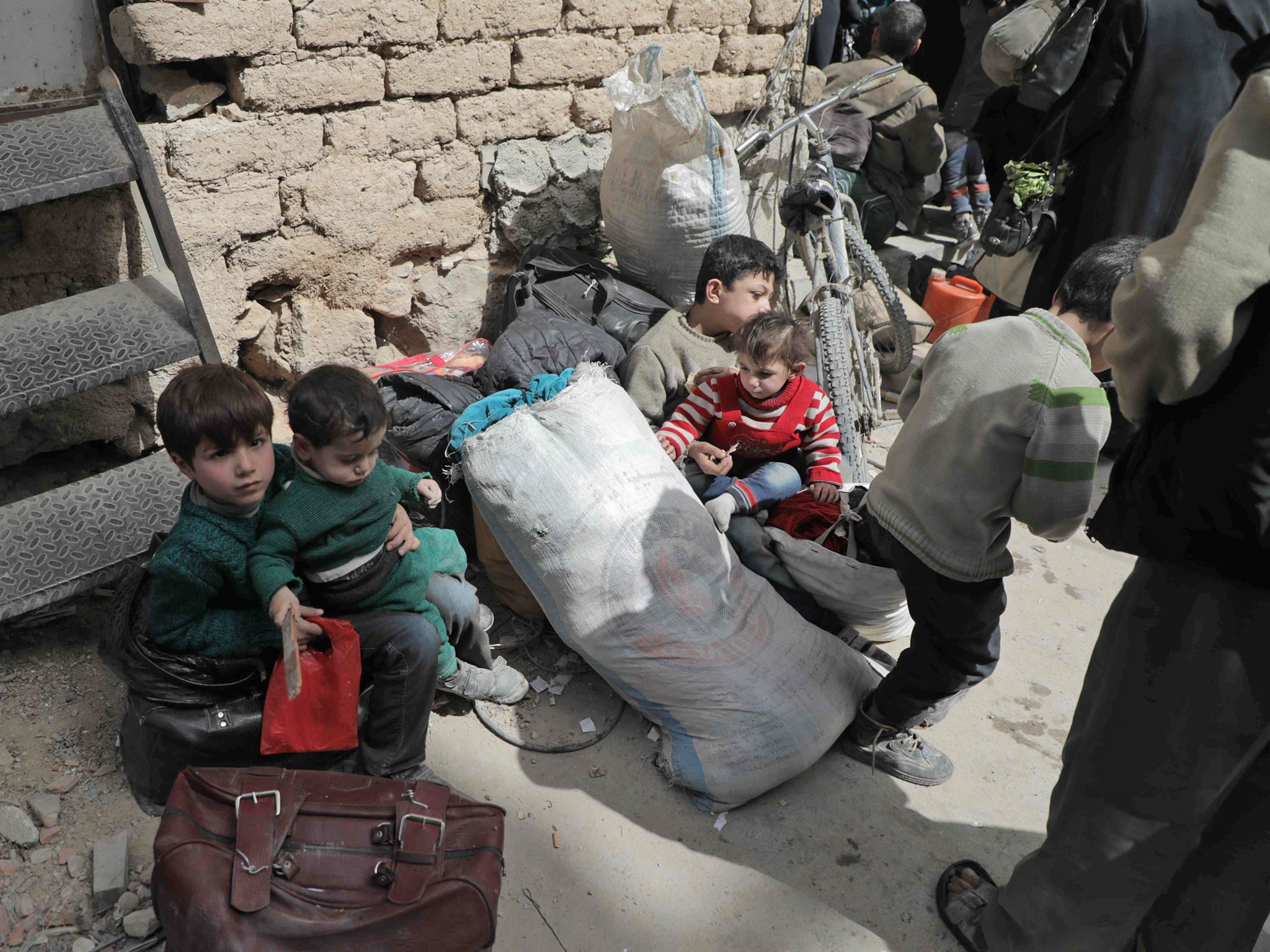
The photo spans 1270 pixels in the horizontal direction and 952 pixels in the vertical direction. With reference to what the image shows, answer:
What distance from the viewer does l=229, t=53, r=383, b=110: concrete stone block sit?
2613 mm

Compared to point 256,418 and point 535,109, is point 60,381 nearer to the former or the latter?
point 256,418

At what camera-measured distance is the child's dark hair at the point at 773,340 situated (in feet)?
7.88

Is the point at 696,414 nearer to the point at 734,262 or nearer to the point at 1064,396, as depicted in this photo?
the point at 734,262

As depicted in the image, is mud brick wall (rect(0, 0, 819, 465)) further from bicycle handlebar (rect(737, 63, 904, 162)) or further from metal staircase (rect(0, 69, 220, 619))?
bicycle handlebar (rect(737, 63, 904, 162))

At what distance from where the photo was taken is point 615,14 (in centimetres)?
337

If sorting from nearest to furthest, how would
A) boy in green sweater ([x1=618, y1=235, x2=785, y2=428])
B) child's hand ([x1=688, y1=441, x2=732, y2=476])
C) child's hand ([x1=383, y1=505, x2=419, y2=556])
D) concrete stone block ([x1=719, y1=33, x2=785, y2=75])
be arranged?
child's hand ([x1=383, y1=505, x2=419, y2=556]), child's hand ([x1=688, y1=441, x2=732, y2=476]), boy in green sweater ([x1=618, y1=235, x2=785, y2=428]), concrete stone block ([x1=719, y1=33, x2=785, y2=75])

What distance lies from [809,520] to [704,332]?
0.81m

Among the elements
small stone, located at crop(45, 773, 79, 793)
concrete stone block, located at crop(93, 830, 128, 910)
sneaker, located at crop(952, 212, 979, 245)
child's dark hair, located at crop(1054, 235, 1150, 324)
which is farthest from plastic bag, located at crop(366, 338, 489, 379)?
sneaker, located at crop(952, 212, 979, 245)

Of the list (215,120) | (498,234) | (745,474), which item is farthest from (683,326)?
(215,120)

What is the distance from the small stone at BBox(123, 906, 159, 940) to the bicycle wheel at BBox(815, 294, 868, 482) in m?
2.27

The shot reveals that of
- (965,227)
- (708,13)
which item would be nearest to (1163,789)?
(708,13)

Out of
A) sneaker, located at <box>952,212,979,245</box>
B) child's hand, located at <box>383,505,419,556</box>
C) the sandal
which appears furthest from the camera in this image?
sneaker, located at <box>952,212,979,245</box>

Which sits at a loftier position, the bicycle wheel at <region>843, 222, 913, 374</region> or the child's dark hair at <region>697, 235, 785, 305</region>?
the child's dark hair at <region>697, 235, 785, 305</region>

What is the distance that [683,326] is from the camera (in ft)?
9.55
